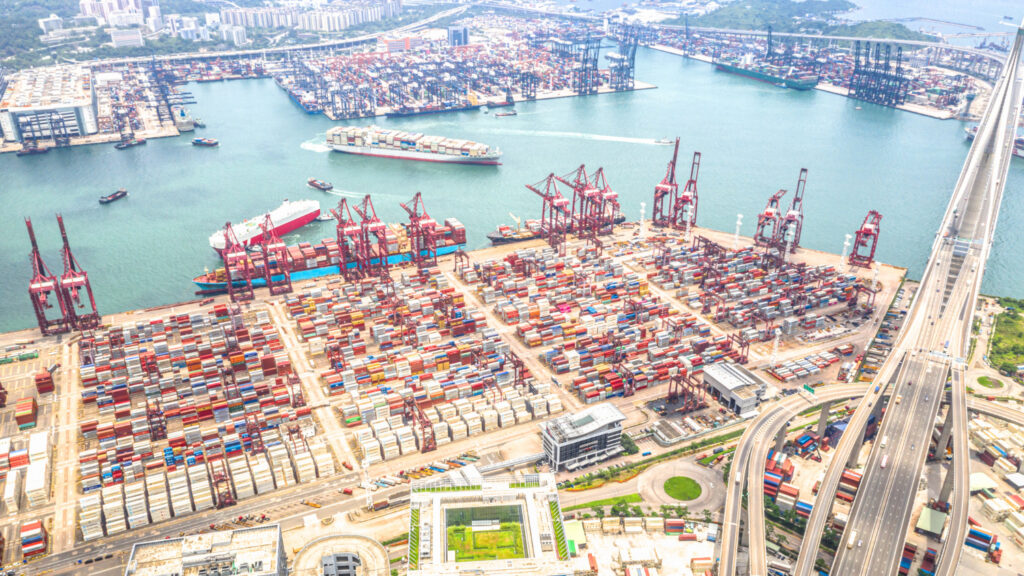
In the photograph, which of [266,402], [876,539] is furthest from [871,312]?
[266,402]

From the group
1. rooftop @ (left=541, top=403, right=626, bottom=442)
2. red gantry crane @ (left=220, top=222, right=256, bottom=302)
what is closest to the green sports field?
rooftop @ (left=541, top=403, right=626, bottom=442)

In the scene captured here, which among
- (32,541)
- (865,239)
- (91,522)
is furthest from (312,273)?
(865,239)

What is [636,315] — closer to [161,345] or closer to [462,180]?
[161,345]

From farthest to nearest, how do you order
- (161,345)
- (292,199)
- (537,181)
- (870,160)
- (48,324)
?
(870,160)
(537,181)
(292,199)
(48,324)
(161,345)

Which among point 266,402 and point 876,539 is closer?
point 876,539

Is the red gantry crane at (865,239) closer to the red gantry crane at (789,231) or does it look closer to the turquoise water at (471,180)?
the turquoise water at (471,180)

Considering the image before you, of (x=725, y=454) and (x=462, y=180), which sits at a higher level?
(x=462, y=180)

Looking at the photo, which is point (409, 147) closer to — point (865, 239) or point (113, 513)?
point (865, 239)
